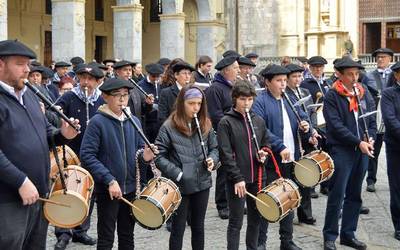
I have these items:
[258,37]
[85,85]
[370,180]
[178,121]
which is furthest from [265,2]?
[178,121]

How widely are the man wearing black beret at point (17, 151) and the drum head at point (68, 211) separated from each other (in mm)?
252

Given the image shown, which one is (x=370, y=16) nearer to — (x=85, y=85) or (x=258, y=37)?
(x=258, y=37)

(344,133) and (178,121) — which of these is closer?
(178,121)

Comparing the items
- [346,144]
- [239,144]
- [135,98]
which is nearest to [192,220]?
[239,144]

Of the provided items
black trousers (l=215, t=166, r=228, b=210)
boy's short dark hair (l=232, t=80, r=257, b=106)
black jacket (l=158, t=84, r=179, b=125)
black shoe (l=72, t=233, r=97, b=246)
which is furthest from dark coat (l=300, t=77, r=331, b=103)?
black shoe (l=72, t=233, r=97, b=246)

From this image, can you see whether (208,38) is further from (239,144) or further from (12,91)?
(12,91)

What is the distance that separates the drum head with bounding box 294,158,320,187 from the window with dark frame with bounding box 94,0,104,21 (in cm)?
2596

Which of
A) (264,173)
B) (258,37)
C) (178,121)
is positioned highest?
(258,37)

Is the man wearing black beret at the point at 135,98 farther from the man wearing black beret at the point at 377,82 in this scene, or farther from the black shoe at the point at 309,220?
the man wearing black beret at the point at 377,82

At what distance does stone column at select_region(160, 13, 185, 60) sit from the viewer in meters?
25.3

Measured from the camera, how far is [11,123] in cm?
479

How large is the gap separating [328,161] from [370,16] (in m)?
22.2

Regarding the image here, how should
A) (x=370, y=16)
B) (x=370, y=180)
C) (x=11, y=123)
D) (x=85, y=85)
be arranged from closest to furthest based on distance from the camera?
(x=11, y=123), (x=85, y=85), (x=370, y=180), (x=370, y=16)

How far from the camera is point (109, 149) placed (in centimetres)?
617
